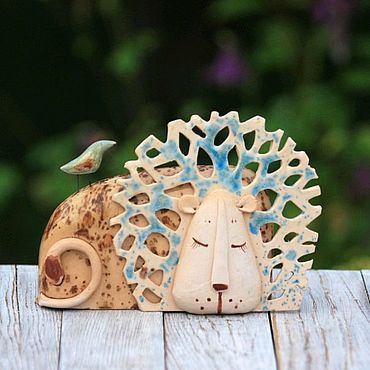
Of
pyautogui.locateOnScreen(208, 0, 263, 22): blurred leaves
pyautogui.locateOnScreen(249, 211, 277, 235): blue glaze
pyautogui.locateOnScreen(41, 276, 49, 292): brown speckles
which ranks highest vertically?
pyautogui.locateOnScreen(208, 0, 263, 22): blurred leaves

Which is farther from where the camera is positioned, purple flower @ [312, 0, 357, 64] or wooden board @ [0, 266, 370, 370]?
purple flower @ [312, 0, 357, 64]

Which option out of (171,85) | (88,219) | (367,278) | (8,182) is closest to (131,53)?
(171,85)

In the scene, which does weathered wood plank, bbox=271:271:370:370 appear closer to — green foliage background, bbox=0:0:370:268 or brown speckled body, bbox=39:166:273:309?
brown speckled body, bbox=39:166:273:309

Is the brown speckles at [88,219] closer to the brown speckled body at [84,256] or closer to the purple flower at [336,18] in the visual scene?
the brown speckled body at [84,256]

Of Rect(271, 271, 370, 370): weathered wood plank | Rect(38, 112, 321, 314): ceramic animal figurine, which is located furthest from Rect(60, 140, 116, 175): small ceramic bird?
Rect(271, 271, 370, 370): weathered wood plank

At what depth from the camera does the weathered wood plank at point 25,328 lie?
100.0 inches

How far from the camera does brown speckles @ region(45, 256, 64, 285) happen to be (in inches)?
108

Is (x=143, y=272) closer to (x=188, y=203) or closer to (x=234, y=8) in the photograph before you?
(x=188, y=203)

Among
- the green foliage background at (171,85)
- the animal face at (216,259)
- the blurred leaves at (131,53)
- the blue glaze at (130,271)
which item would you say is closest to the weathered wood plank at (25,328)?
the blue glaze at (130,271)

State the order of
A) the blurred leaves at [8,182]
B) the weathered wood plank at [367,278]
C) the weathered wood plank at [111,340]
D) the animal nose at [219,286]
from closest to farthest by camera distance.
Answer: the weathered wood plank at [111,340] < the animal nose at [219,286] < the weathered wood plank at [367,278] < the blurred leaves at [8,182]

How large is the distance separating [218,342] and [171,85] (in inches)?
83.0

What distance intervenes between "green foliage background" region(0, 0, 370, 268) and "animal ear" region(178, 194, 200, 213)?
4.83ft

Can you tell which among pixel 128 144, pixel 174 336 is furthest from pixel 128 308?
pixel 128 144

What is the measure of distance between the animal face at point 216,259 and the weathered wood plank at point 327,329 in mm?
98
